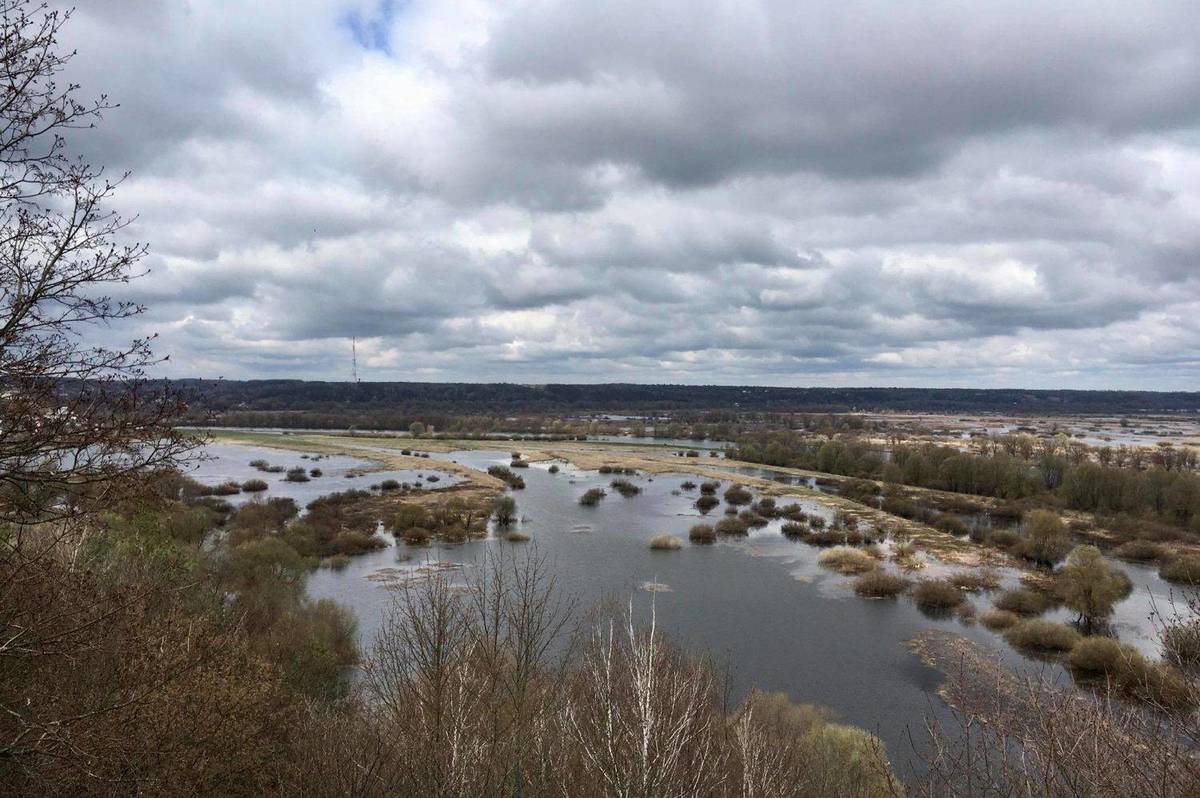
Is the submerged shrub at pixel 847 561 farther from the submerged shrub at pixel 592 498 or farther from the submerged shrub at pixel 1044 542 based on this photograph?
the submerged shrub at pixel 592 498

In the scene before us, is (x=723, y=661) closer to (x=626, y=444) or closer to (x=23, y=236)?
(x=23, y=236)

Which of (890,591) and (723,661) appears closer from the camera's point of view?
(723,661)

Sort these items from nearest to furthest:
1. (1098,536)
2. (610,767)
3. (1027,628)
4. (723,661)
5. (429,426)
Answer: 1. (610,767)
2. (723,661)
3. (1027,628)
4. (1098,536)
5. (429,426)

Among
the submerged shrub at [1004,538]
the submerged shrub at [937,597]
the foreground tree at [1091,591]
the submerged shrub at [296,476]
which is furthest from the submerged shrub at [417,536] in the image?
the submerged shrub at [1004,538]

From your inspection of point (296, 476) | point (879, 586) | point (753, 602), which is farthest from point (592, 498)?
point (296, 476)

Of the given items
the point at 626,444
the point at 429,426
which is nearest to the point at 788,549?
the point at 626,444

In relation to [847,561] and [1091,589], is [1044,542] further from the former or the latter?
[847,561]

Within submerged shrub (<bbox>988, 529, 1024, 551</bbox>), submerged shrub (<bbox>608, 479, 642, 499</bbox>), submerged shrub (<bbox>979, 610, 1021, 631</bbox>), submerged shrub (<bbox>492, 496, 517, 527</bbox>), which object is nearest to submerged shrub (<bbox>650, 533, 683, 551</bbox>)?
submerged shrub (<bbox>492, 496, 517, 527</bbox>)
